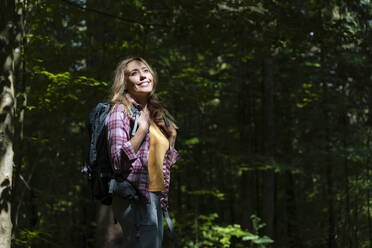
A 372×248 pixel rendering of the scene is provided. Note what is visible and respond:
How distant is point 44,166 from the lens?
37.3 feet

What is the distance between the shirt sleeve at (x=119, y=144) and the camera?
2.71 meters

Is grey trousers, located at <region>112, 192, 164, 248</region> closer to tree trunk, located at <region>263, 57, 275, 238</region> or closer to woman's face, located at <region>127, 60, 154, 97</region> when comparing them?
woman's face, located at <region>127, 60, 154, 97</region>

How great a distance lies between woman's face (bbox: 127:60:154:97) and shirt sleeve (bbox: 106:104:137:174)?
406mm

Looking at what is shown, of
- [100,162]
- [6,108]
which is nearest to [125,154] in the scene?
[100,162]

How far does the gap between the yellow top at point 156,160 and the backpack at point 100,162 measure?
20 cm

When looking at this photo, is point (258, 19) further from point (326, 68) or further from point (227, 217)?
point (227, 217)

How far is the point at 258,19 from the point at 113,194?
4147 mm

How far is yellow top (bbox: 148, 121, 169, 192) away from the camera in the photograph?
2.96 metres

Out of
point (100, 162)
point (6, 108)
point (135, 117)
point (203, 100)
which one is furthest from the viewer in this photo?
point (203, 100)

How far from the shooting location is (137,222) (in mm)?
2773

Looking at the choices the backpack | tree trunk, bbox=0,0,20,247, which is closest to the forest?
tree trunk, bbox=0,0,20,247

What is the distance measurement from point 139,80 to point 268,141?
7.56m

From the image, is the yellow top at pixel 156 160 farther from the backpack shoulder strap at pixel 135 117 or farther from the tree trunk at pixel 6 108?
the tree trunk at pixel 6 108

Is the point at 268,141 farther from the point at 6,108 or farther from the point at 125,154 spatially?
the point at 125,154
